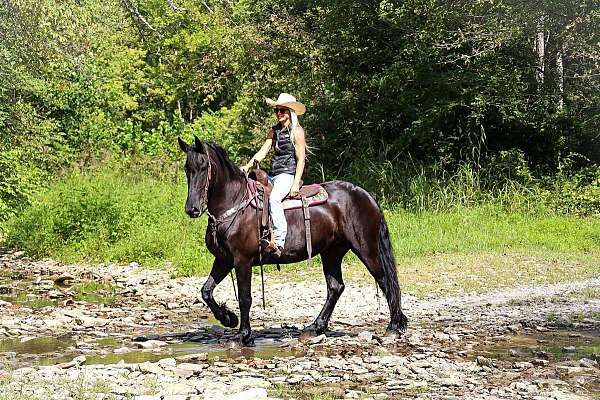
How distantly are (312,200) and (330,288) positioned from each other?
3.78ft

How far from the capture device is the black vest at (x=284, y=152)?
995 centimetres

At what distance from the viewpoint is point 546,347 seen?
9.19 m

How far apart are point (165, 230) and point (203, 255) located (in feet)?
8.03

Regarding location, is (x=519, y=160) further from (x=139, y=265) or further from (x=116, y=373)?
(x=116, y=373)

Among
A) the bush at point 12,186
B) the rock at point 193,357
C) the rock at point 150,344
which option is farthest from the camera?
the bush at point 12,186

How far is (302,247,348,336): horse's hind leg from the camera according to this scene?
10.2 m

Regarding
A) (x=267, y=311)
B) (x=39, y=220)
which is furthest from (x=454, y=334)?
(x=39, y=220)

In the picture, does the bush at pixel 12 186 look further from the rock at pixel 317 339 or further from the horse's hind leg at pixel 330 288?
the rock at pixel 317 339

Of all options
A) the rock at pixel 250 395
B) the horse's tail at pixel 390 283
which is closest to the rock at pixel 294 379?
the rock at pixel 250 395

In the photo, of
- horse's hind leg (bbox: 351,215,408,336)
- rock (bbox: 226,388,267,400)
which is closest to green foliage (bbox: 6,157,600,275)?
horse's hind leg (bbox: 351,215,408,336)

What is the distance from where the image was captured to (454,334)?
32.4 ft

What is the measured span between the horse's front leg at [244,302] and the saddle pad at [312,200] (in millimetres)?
872

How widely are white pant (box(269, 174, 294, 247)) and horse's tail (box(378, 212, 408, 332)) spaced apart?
133 cm

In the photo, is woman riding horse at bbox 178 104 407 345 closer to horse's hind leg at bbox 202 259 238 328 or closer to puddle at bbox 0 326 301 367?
horse's hind leg at bbox 202 259 238 328
